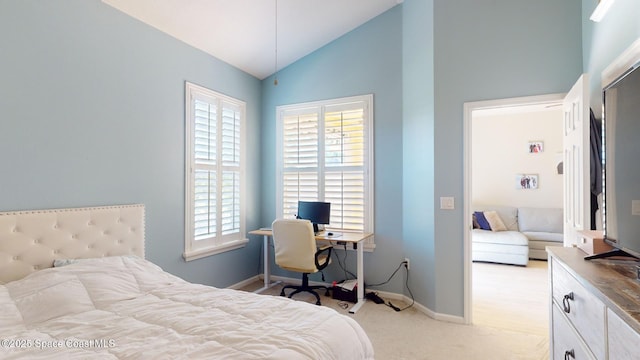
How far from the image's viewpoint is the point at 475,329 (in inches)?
112

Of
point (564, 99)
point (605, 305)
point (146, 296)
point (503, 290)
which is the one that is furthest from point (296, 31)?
point (503, 290)

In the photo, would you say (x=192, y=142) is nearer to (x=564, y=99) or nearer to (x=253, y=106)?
(x=253, y=106)

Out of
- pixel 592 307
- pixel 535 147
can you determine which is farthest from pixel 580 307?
pixel 535 147

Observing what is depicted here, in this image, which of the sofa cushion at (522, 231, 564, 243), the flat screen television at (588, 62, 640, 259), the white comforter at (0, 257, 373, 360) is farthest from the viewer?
the sofa cushion at (522, 231, 564, 243)

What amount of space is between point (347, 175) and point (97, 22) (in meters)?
2.94

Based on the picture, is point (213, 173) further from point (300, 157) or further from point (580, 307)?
point (580, 307)

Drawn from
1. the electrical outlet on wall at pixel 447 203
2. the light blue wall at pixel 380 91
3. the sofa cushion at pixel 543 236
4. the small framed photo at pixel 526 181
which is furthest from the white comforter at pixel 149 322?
the small framed photo at pixel 526 181

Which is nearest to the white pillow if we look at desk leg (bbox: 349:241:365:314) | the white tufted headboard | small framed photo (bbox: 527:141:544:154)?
small framed photo (bbox: 527:141:544:154)

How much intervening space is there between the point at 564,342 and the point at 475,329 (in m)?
1.53

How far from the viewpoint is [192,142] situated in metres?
3.39

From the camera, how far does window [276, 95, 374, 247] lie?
3852 millimetres

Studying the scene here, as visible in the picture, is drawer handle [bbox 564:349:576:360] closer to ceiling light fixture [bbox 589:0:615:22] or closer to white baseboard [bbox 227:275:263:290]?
ceiling light fixture [bbox 589:0:615:22]

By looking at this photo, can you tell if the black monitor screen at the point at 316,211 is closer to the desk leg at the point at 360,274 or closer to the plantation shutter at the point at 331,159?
the plantation shutter at the point at 331,159

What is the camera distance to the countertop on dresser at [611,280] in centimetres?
89
